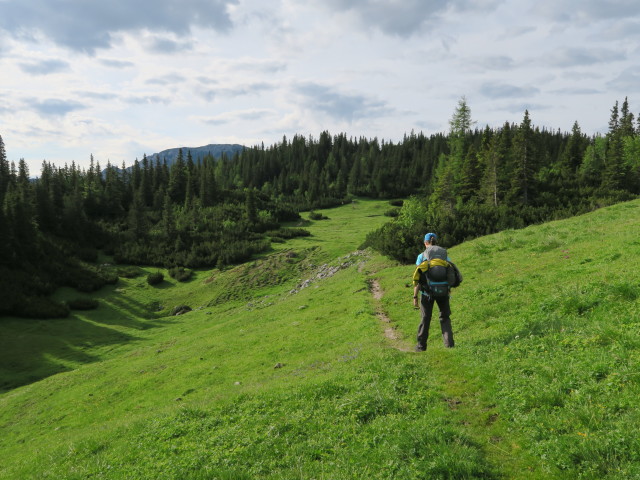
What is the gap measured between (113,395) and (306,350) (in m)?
13.2

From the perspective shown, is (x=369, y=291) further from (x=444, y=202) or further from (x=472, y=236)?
(x=444, y=202)

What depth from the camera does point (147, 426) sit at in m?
11.4

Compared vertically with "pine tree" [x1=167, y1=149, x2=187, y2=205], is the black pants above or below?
below

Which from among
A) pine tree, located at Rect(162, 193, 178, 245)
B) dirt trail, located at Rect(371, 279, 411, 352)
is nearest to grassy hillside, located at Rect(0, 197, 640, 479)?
dirt trail, located at Rect(371, 279, 411, 352)

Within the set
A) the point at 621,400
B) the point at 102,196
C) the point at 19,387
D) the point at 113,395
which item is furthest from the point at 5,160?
the point at 621,400

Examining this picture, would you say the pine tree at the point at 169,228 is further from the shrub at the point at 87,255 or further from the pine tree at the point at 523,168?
the pine tree at the point at 523,168

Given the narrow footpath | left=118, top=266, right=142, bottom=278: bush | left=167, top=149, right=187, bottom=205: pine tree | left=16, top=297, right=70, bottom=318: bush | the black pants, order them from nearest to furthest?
the narrow footpath < the black pants < left=16, top=297, right=70, bottom=318: bush < left=118, top=266, right=142, bottom=278: bush < left=167, top=149, right=187, bottom=205: pine tree

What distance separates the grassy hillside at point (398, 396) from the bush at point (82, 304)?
3118 centimetres

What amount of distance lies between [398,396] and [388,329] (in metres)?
9.90

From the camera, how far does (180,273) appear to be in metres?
71.8

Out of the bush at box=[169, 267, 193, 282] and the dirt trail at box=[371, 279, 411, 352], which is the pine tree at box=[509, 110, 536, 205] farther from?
the bush at box=[169, 267, 193, 282]

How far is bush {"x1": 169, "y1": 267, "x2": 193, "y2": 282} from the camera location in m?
70.3

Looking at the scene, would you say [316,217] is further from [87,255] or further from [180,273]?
[87,255]

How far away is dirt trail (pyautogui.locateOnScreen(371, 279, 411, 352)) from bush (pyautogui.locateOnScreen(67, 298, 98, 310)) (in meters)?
49.3
